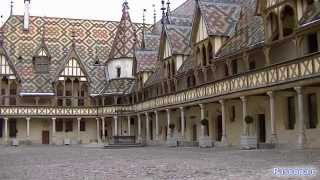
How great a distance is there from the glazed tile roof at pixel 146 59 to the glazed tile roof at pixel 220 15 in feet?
50.0

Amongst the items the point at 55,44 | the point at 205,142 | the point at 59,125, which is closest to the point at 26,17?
the point at 55,44

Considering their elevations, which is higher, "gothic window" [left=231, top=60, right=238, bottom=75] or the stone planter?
"gothic window" [left=231, top=60, right=238, bottom=75]

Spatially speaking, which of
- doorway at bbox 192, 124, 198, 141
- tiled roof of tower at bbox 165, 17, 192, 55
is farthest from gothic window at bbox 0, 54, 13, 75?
doorway at bbox 192, 124, 198, 141

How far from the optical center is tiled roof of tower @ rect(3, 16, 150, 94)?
186 feet

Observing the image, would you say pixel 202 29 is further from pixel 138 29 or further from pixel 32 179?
pixel 138 29

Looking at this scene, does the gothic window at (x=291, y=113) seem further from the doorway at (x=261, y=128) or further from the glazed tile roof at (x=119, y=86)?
the glazed tile roof at (x=119, y=86)

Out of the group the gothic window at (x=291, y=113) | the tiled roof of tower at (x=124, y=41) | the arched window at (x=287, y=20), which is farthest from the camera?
the tiled roof of tower at (x=124, y=41)

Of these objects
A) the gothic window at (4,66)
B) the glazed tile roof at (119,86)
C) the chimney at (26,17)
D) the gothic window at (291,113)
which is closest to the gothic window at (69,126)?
the glazed tile roof at (119,86)

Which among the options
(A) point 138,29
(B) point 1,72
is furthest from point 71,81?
(A) point 138,29

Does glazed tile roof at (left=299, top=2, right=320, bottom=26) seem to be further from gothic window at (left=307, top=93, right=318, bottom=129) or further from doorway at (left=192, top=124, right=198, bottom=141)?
doorway at (left=192, top=124, right=198, bottom=141)

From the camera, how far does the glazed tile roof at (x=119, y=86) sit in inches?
2188

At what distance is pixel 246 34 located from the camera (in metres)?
31.1

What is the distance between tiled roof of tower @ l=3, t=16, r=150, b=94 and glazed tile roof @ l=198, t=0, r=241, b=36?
24.1 meters

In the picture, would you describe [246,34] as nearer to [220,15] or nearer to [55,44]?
[220,15]
